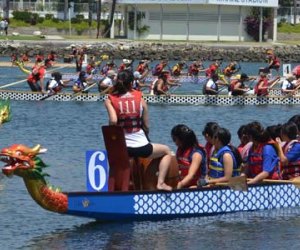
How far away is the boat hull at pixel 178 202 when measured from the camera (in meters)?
14.5

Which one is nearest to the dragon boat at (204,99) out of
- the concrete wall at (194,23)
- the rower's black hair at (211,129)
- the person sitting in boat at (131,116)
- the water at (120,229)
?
the water at (120,229)

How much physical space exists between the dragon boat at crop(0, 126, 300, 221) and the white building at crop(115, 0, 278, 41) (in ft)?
189

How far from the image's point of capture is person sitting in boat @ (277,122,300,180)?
15.8m

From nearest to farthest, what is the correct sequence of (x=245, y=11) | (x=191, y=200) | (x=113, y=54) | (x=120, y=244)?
1. (x=120, y=244)
2. (x=191, y=200)
3. (x=113, y=54)
4. (x=245, y=11)

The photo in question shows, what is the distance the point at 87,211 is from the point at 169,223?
49.4 inches

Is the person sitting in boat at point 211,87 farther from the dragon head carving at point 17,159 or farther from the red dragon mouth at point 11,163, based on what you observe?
the red dragon mouth at point 11,163

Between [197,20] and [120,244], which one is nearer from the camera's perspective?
[120,244]

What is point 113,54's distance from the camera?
228 ft

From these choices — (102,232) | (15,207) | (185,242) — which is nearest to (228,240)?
(185,242)

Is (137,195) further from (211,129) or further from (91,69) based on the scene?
(91,69)

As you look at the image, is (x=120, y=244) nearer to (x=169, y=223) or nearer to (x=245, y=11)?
(x=169, y=223)

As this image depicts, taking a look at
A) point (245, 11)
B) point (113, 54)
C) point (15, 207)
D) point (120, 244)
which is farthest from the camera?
point (245, 11)

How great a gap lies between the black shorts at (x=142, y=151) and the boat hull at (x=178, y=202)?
1.67ft

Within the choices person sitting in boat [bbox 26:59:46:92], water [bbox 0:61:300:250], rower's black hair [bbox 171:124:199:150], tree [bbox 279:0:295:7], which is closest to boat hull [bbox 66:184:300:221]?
water [bbox 0:61:300:250]
